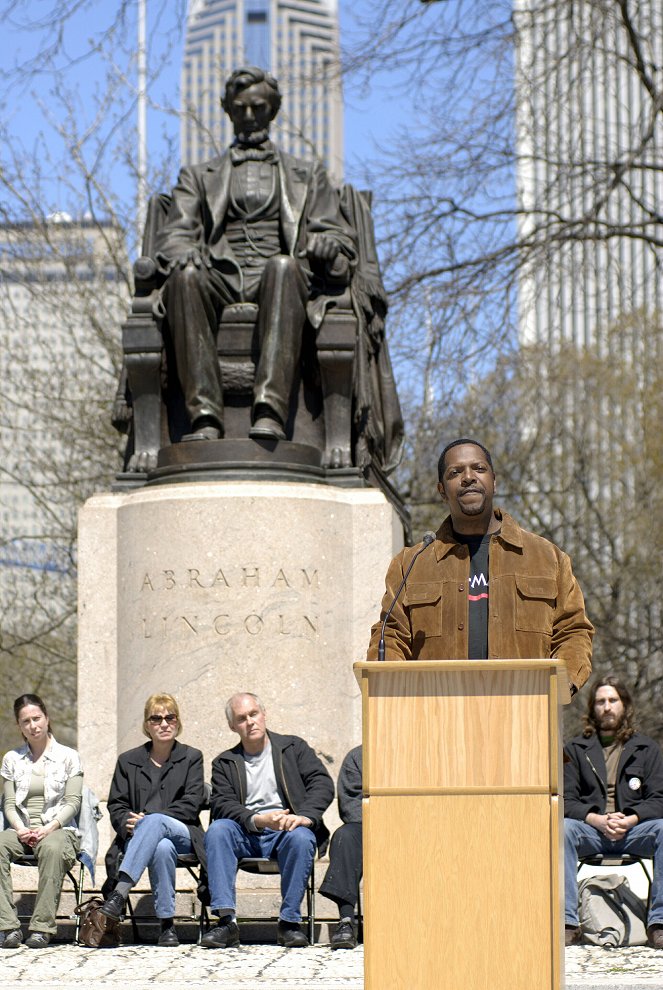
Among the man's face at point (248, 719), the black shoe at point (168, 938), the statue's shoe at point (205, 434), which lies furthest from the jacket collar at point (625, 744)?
the statue's shoe at point (205, 434)

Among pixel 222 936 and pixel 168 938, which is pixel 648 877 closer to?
pixel 222 936

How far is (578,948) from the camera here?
24.3 ft

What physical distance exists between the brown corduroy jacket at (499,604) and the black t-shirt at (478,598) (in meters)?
0.01

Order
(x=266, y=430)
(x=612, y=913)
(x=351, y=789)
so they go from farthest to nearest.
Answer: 1. (x=266, y=430)
2. (x=351, y=789)
3. (x=612, y=913)

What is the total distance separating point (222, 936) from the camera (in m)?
7.38

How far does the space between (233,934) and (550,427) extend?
1727cm

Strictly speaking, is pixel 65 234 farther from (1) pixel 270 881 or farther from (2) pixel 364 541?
(1) pixel 270 881

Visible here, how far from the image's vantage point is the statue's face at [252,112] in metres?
10.6

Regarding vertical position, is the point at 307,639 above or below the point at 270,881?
above

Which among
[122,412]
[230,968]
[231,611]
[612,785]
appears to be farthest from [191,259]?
[230,968]

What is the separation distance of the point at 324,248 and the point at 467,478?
5624 millimetres

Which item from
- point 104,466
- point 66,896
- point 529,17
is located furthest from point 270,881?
point 104,466

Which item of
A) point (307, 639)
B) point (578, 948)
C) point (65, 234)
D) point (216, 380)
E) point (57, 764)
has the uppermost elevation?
point (65, 234)

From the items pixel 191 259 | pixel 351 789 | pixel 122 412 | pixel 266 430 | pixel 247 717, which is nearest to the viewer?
pixel 247 717
